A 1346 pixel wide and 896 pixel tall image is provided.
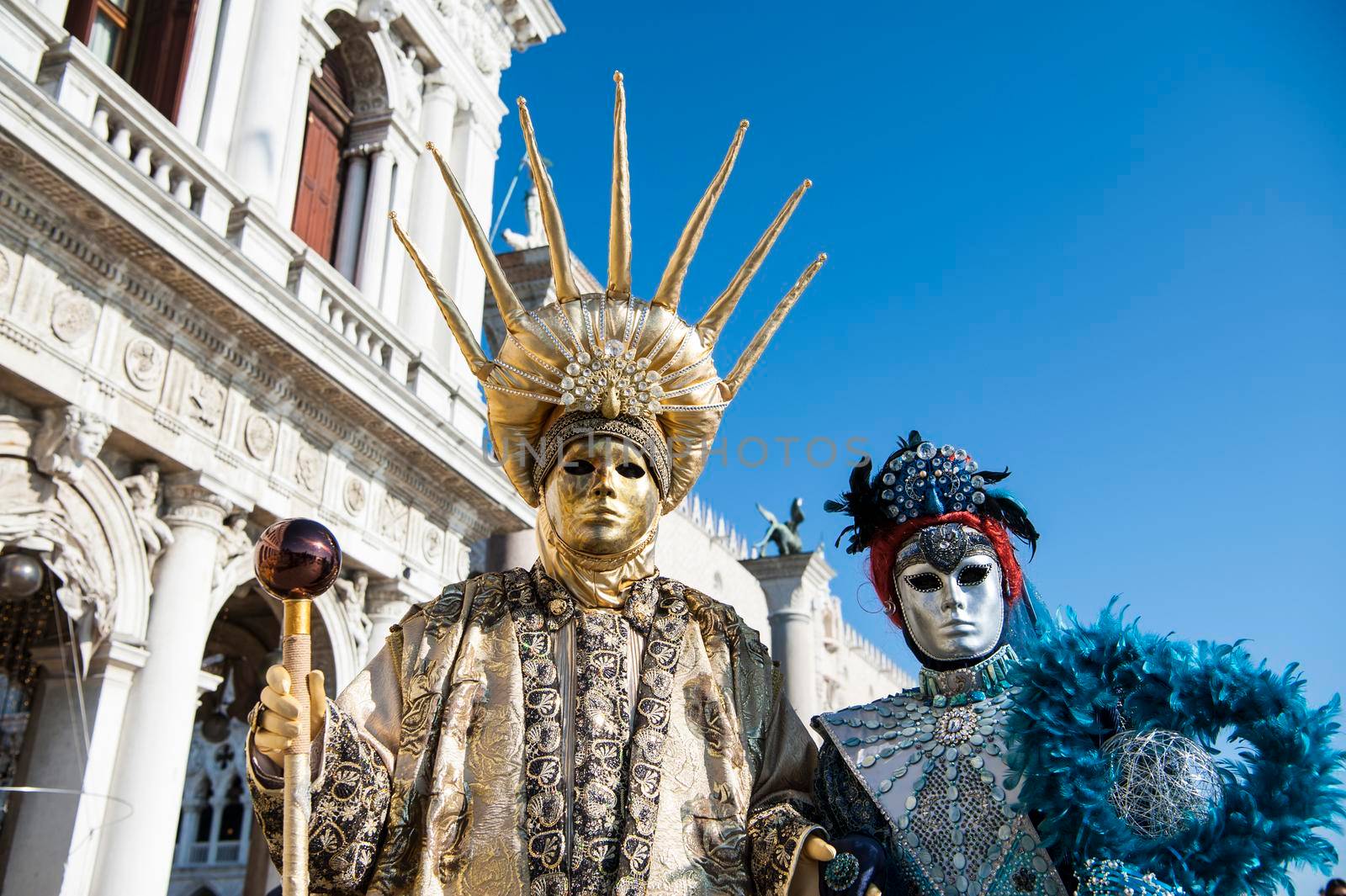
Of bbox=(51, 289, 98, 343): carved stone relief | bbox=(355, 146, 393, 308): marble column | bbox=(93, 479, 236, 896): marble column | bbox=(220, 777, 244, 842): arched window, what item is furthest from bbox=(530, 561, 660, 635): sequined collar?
bbox=(220, 777, 244, 842): arched window

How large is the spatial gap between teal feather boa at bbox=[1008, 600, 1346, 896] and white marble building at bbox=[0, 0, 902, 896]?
4.81 m

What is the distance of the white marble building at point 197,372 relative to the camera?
5750mm

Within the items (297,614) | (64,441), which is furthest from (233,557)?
(297,614)

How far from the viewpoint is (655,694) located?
8.86 feet

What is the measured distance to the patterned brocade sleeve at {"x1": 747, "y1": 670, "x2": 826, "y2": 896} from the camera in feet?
8.02

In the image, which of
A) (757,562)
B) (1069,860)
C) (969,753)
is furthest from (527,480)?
(757,562)

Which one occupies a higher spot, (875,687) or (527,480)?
(875,687)

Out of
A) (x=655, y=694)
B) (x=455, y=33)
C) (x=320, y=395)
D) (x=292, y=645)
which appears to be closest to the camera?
(x=292, y=645)

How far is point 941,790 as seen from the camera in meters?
2.72

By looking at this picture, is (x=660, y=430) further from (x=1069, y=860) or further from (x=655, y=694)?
(x=1069, y=860)

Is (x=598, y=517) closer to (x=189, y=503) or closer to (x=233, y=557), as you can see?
(x=189, y=503)

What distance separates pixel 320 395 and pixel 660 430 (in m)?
5.20

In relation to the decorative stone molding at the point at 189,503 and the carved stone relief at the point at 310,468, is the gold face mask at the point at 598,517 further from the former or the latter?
the carved stone relief at the point at 310,468

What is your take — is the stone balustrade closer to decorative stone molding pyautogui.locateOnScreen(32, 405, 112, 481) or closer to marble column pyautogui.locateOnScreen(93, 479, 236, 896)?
decorative stone molding pyautogui.locateOnScreen(32, 405, 112, 481)
